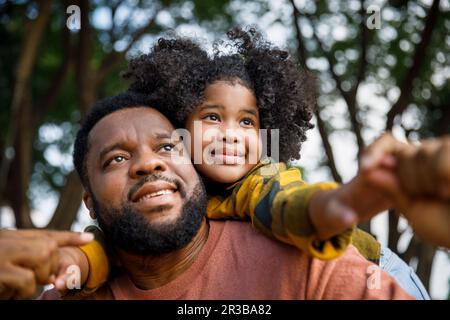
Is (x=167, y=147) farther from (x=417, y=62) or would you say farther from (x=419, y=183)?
(x=417, y=62)

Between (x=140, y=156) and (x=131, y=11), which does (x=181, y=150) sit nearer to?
(x=140, y=156)

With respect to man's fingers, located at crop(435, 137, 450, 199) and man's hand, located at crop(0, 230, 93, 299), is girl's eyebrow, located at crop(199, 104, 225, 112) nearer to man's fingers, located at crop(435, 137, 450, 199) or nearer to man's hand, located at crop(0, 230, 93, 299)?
man's hand, located at crop(0, 230, 93, 299)

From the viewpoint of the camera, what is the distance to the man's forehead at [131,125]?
245 cm

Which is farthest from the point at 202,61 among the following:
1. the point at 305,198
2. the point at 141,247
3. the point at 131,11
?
the point at 131,11

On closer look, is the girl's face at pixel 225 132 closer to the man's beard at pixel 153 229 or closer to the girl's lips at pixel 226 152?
the girl's lips at pixel 226 152

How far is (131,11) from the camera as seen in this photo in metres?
8.07

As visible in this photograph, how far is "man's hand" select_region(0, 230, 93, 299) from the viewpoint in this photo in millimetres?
1910

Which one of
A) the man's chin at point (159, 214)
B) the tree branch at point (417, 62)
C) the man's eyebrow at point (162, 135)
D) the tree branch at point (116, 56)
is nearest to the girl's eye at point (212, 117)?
the man's eyebrow at point (162, 135)

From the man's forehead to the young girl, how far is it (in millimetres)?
164

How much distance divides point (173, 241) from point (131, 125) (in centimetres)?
51

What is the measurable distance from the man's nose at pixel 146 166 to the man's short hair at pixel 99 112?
0.34m

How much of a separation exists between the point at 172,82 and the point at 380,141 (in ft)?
4.59

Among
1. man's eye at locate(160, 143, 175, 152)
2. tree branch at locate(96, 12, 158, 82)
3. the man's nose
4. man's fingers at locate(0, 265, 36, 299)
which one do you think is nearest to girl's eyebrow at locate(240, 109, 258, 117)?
man's eye at locate(160, 143, 175, 152)

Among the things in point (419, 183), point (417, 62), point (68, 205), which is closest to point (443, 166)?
point (419, 183)
